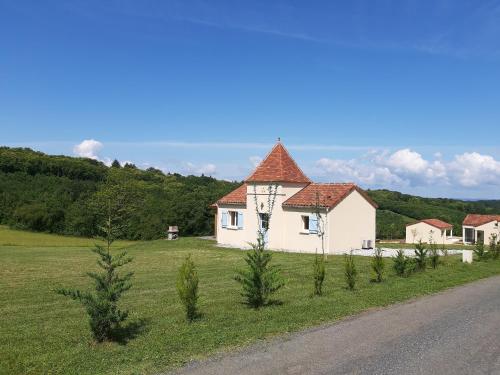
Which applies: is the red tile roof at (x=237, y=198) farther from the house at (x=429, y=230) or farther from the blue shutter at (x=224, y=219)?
the house at (x=429, y=230)

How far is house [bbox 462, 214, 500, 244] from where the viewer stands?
48.2 meters

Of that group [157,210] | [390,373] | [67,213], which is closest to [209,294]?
[390,373]

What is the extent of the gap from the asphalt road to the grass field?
1.99 feet

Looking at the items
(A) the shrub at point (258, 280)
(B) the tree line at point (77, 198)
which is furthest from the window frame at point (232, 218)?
(A) the shrub at point (258, 280)

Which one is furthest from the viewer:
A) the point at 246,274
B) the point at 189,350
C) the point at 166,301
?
the point at 166,301

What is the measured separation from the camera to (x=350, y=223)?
27453 mm

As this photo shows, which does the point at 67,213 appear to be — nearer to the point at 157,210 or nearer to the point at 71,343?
the point at 157,210

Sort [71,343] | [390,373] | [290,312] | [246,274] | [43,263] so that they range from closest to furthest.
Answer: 1. [390,373]
2. [71,343]
3. [290,312]
4. [246,274]
5. [43,263]

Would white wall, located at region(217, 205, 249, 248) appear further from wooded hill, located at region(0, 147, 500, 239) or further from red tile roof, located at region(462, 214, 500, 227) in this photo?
red tile roof, located at region(462, 214, 500, 227)

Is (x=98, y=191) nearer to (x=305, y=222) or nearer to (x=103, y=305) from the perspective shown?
(x=305, y=222)

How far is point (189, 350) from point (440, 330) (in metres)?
4.77

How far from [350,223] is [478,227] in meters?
28.0

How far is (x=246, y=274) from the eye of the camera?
11477 millimetres

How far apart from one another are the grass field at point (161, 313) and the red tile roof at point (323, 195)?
6142mm
